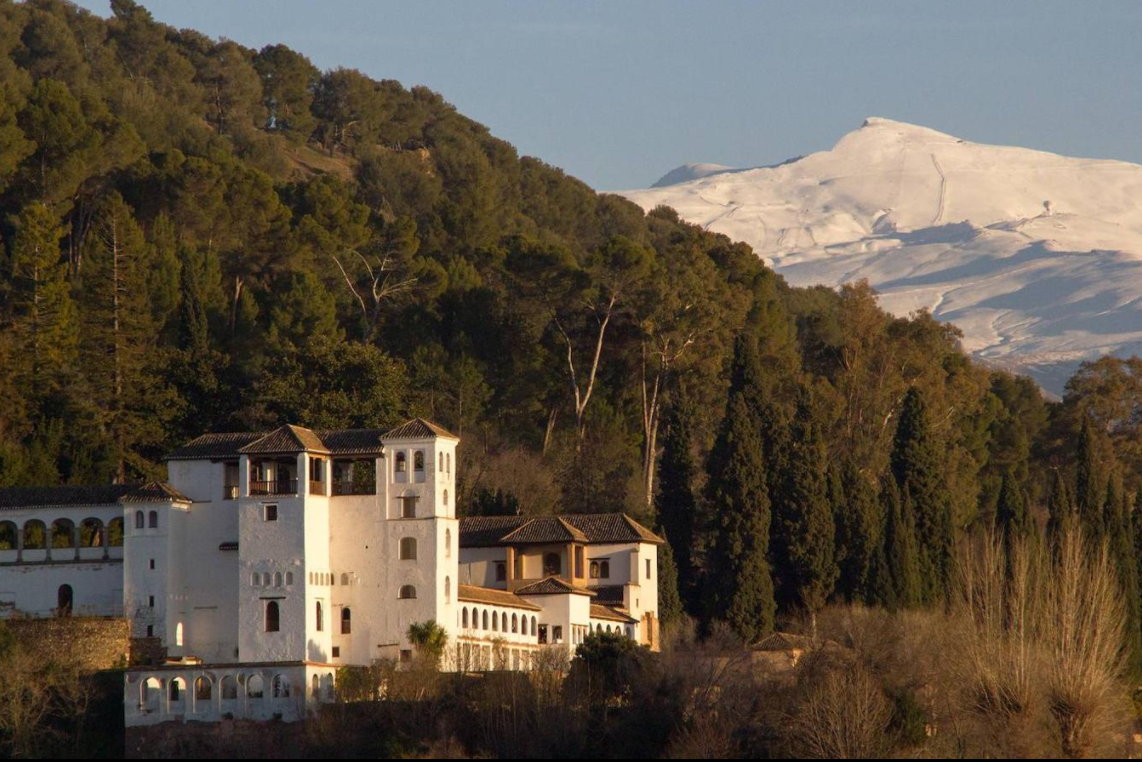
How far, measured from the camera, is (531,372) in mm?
72062

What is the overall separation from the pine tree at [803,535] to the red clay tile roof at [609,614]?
16.4 ft

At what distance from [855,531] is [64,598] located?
22251 millimetres

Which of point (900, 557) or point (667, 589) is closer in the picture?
point (900, 557)

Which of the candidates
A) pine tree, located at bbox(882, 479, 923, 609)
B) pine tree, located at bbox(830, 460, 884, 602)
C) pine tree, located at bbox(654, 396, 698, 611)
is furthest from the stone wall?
pine tree, located at bbox(882, 479, 923, 609)

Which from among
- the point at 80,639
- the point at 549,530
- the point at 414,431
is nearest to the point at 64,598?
the point at 80,639

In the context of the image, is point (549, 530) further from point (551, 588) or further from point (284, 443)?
point (284, 443)

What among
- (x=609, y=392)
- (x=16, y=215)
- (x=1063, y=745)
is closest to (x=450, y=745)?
(x=1063, y=745)

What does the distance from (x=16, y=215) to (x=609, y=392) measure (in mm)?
21225

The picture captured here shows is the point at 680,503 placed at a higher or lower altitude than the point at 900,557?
higher

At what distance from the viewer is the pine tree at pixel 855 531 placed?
5984 cm

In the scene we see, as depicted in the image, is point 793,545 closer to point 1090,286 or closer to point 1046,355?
point 1046,355

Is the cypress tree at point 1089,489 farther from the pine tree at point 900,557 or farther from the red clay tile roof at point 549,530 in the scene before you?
the red clay tile roof at point 549,530

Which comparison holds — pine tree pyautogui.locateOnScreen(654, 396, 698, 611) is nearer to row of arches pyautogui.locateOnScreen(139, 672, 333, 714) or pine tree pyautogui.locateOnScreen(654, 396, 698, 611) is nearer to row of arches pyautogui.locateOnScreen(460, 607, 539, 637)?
row of arches pyautogui.locateOnScreen(460, 607, 539, 637)

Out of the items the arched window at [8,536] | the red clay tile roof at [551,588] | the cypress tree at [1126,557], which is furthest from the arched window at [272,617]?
the cypress tree at [1126,557]
